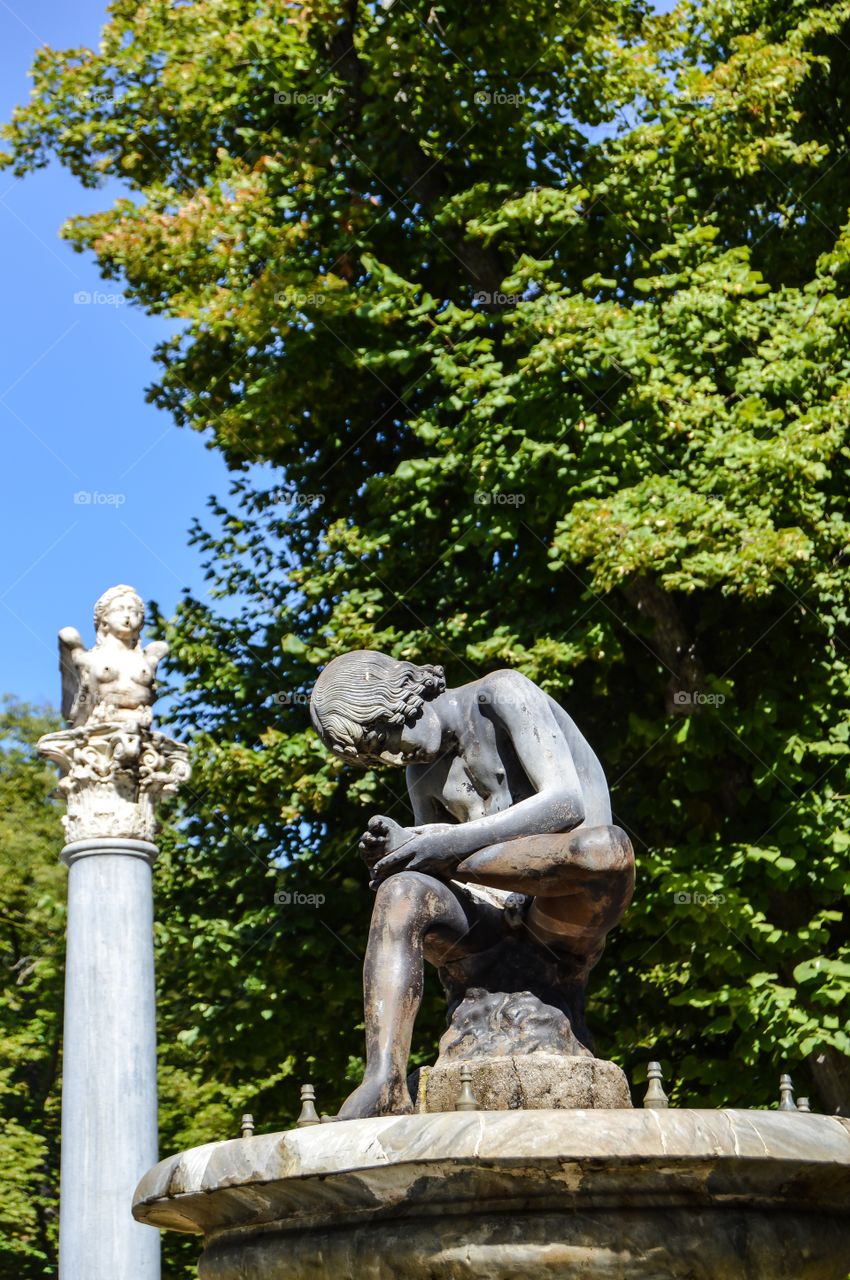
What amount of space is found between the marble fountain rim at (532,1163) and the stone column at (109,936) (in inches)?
277

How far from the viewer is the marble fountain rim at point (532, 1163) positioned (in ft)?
12.4

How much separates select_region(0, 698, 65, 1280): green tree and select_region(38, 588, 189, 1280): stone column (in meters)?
7.90

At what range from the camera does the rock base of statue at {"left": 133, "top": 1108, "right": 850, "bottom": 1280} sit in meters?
3.80

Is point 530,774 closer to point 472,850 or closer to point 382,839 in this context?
point 472,850

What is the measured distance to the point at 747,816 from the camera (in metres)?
12.2

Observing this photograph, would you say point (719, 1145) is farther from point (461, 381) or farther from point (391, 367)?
point (391, 367)

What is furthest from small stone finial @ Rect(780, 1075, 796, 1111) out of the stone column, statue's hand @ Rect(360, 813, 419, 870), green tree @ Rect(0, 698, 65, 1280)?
green tree @ Rect(0, 698, 65, 1280)

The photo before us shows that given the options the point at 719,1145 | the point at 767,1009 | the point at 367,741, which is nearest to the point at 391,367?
the point at 767,1009

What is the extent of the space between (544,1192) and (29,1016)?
852 inches

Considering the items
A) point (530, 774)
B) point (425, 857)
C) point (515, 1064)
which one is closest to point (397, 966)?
point (425, 857)

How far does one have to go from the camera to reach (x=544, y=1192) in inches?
154

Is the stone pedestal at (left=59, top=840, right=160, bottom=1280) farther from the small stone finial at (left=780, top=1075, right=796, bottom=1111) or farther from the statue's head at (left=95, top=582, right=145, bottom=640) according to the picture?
the small stone finial at (left=780, top=1075, right=796, bottom=1111)

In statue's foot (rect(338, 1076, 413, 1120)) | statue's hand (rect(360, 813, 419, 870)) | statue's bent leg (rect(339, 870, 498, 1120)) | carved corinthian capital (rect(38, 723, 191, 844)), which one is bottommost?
statue's foot (rect(338, 1076, 413, 1120))

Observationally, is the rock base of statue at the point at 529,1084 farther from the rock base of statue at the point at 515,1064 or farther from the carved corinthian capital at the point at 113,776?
the carved corinthian capital at the point at 113,776
